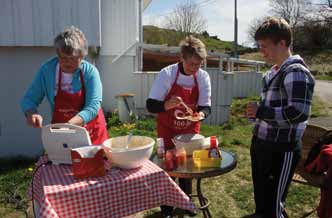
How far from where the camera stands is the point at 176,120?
2705 mm

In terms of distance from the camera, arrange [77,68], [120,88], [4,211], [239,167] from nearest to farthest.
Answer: [77,68], [4,211], [239,167], [120,88]

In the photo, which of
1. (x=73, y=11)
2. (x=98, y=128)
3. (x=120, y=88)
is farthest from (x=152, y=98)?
(x=120, y=88)

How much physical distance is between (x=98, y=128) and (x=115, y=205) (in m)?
0.79

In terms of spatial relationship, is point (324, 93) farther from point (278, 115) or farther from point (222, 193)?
point (278, 115)

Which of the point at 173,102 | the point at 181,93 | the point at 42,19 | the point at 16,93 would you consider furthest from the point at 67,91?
the point at 16,93

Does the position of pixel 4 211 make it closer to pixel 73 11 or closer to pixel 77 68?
pixel 77 68

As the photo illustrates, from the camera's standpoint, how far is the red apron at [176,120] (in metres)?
2.66

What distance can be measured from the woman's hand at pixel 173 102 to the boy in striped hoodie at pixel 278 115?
493mm

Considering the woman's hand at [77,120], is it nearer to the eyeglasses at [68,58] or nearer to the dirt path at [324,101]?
the eyeglasses at [68,58]

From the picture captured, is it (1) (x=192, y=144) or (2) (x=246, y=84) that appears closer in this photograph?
(1) (x=192, y=144)

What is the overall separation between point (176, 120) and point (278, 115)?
2.90 feet

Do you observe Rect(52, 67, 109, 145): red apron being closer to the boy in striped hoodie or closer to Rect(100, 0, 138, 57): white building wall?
the boy in striped hoodie

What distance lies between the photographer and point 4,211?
340 centimetres

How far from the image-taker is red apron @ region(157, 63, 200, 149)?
2.66 metres
